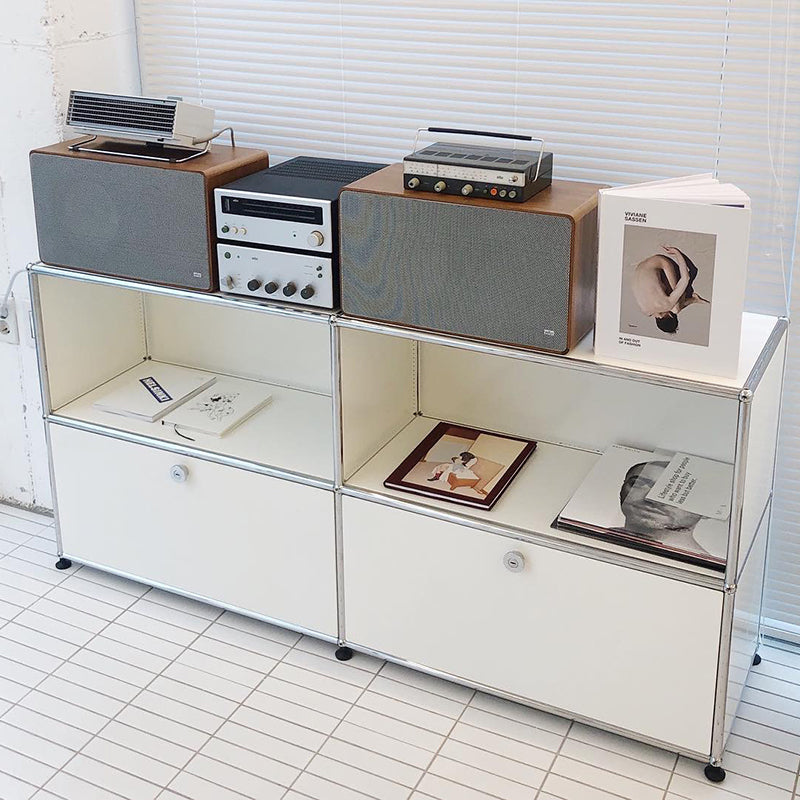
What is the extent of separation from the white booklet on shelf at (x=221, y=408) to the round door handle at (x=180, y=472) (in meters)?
0.11

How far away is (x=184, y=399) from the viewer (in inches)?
119

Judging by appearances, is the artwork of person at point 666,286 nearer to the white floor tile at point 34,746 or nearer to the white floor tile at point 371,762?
the white floor tile at point 371,762

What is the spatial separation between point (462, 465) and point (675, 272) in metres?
0.76

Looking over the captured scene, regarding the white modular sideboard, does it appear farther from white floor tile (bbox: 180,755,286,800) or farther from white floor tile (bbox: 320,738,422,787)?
white floor tile (bbox: 180,755,286,800)

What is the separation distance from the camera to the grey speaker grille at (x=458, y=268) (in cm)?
222

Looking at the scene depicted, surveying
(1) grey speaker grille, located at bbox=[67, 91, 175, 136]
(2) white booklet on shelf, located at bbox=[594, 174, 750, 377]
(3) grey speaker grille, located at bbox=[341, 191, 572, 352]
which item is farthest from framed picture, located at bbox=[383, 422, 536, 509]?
(1) grey speaker grille, located at bbox=[67, 91, 175, 136]

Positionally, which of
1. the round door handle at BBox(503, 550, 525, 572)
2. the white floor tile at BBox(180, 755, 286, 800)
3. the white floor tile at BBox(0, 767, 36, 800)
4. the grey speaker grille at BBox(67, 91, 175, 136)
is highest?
the grey speaker grille at BBox(67, 91, 175, 136)

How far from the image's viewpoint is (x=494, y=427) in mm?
2855

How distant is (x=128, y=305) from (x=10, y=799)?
1368 millimetres

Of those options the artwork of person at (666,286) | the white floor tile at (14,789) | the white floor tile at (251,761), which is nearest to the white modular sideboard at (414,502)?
the artwork of person at (666,286)

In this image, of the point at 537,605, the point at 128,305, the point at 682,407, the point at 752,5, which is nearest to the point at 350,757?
the point at 537,605

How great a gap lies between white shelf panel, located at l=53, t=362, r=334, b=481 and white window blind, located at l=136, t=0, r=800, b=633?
64cm

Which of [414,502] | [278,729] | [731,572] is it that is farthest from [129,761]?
[731,572]

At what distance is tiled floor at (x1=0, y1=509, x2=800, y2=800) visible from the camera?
2.37 metres
